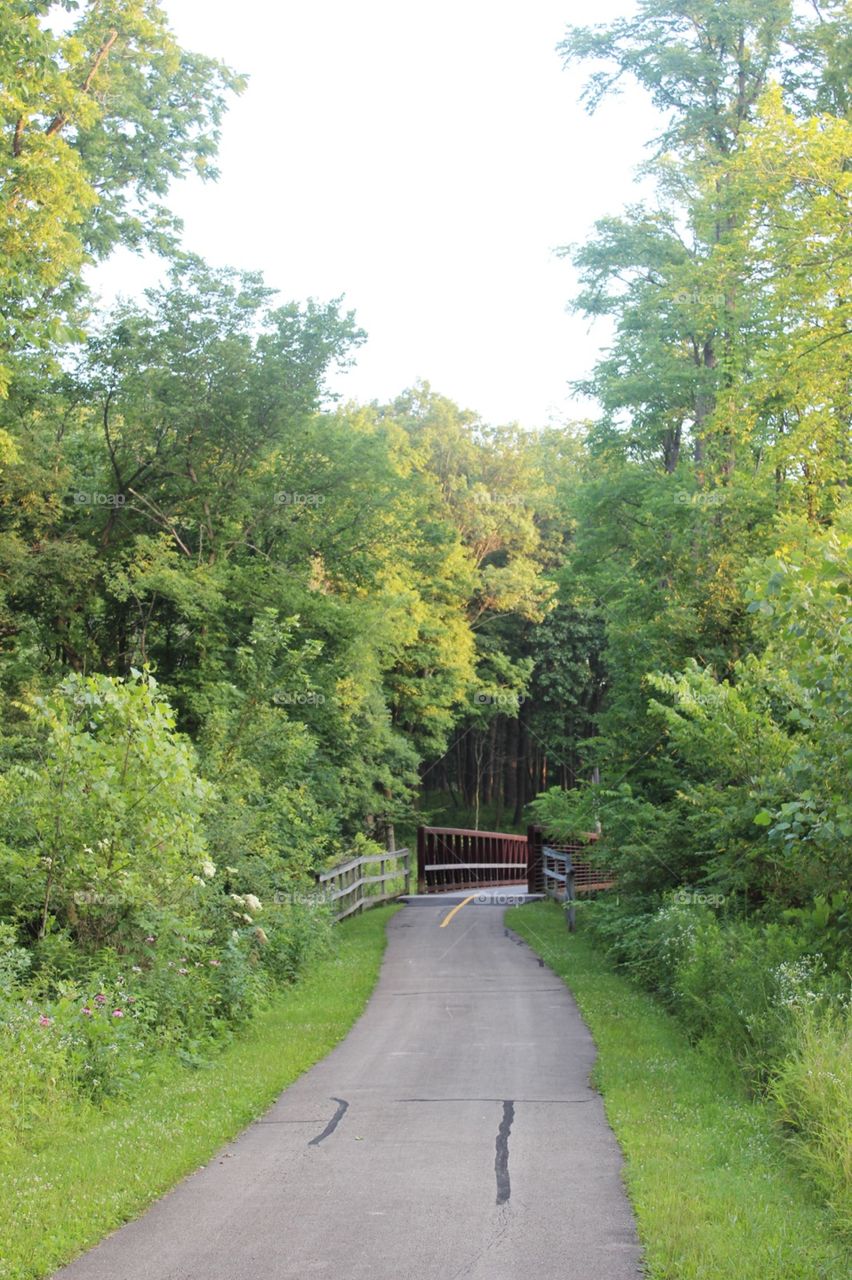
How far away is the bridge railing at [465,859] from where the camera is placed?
36.1 meters

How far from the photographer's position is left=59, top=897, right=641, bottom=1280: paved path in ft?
18.6

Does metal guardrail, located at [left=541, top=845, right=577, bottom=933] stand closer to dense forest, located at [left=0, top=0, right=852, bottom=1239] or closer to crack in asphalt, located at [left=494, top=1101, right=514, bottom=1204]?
dense forest, located at [left=0, top=0, right=852, bottom=1239]

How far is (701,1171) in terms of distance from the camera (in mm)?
6852

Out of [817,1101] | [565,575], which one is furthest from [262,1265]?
[565,575]

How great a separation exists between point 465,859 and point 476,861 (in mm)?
681

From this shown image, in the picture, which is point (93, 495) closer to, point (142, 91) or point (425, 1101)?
point (142, 91)

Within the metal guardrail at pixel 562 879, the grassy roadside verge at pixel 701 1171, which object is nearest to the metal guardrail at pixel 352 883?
the metal guardrail at pixel 562 879

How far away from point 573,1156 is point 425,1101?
1879 mm

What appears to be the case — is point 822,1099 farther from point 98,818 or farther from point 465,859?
point 465,859

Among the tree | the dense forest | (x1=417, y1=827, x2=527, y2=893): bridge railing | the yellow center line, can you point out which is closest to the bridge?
(x1=417, y1=827, x2=527, y2=893): bridge railing

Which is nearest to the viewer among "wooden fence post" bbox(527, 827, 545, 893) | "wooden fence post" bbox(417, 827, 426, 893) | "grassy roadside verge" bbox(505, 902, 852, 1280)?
"grassy roadside verge" bbox(505, 902, 852, 1280)

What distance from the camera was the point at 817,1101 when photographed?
6922 millimetres

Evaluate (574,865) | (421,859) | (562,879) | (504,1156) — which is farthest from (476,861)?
(504,1156)

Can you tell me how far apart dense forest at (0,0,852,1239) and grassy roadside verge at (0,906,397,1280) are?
1.47 ft
